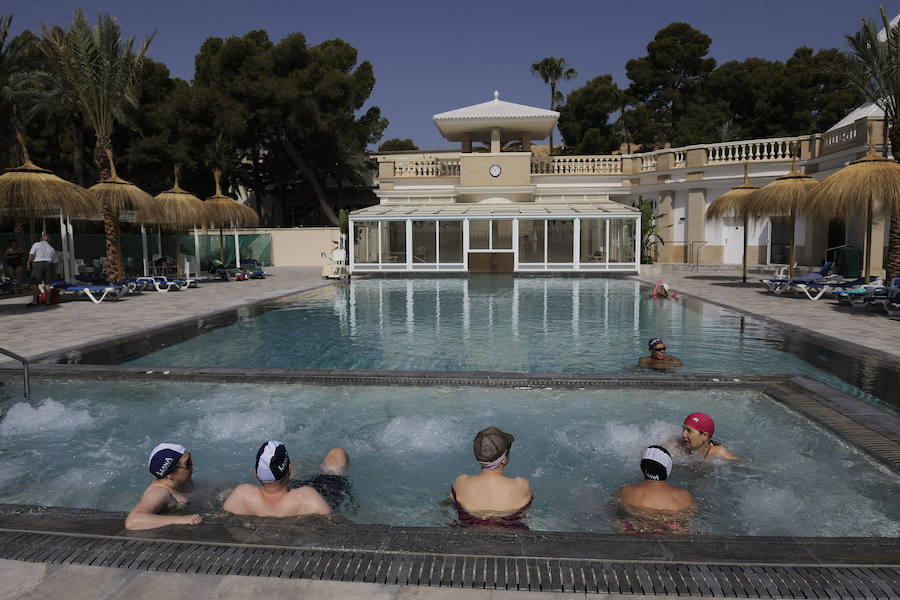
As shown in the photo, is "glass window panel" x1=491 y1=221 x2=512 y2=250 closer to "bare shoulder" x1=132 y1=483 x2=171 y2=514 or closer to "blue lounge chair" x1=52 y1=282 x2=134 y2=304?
"blue lounge chair" x1=52 y1=282 x2=134 y2=304

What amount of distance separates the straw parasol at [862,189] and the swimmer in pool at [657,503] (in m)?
10.9

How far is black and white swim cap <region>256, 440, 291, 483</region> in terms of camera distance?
340cm

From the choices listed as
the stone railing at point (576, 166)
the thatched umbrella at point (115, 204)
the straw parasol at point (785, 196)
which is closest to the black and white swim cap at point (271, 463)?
the straw parasol at point (785, 196)

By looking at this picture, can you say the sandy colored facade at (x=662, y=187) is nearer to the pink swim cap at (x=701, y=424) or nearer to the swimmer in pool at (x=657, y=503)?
the pink swim cap at (x=701, y=424)

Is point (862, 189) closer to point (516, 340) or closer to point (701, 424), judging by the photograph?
point (516, 340)

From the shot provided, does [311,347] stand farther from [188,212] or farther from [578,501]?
[188,212]

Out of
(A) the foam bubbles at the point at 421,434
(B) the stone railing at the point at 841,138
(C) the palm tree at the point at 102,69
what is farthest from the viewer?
(B) the stone railing at the point at 841,138

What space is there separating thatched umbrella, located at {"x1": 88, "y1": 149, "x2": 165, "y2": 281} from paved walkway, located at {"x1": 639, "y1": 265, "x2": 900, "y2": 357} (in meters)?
14.4

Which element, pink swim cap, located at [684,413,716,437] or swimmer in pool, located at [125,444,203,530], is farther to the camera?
pink swim cap, located at [684,413,716,437]

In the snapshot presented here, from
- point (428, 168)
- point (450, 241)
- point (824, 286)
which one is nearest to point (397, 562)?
point (824, 286)

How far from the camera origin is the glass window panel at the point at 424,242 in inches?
868

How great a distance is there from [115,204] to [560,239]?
14.0m

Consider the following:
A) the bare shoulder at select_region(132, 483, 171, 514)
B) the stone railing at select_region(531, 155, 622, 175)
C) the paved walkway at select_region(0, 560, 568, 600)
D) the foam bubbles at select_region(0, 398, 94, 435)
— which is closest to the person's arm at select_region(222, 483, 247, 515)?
the bare shoulder at select_region(132, 483, 171, 514)

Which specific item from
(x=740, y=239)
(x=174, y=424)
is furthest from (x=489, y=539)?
(x=740, y=239)
